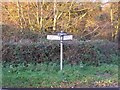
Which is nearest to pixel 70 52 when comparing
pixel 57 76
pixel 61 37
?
pixel 61 37

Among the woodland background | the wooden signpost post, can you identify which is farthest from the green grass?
the wooden signpost post

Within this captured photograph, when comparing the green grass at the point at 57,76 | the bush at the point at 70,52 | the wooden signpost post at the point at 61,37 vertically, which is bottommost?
the green grass at the point at 57,76

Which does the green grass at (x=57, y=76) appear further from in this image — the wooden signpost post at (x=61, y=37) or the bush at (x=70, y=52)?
the wooden signpost post at (x=61, y=37)

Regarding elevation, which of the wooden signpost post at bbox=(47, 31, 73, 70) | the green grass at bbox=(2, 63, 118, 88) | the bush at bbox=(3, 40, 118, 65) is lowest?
the green grass at bbox=(2, 63, 118, 88)

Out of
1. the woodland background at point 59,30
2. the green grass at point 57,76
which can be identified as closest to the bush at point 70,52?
the woodland background at point 59,30

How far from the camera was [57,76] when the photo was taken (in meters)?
3.25

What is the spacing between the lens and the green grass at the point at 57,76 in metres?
3.04

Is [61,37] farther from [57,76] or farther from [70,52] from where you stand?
[57,76]

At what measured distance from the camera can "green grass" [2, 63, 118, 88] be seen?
3.04 meters

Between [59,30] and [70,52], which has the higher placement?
[59,30]

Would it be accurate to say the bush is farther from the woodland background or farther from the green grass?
the green grass

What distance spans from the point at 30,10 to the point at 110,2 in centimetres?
101

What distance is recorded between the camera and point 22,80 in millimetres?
3096

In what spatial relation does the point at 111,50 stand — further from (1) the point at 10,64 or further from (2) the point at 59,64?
(1) the point at 10,64
